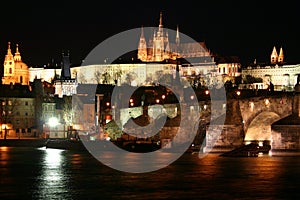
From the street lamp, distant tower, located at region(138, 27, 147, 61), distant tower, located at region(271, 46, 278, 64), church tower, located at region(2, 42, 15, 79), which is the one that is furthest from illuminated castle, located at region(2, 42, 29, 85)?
the street lamp

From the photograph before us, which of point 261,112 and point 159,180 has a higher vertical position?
point 261,112

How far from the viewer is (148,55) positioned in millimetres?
191750

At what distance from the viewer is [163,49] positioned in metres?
193

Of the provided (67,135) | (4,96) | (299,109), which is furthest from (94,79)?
(299,109)

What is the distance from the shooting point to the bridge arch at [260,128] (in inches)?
2136

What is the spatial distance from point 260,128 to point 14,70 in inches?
4153

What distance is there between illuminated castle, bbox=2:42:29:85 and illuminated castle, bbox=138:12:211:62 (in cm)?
3716

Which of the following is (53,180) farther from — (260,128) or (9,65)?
(9,65)

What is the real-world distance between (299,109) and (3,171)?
2048 cm

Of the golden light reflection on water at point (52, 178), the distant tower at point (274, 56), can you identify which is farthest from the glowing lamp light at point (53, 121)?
the distant tower at point (274, 56)

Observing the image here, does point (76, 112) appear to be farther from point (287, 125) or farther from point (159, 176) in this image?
point (159, 176)

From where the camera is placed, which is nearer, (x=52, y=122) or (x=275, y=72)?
(x=52, y=122)

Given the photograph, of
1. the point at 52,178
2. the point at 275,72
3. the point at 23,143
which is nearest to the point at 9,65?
the point at 275,72

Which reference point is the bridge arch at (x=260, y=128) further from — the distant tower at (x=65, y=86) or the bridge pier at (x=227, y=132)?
the distant tower at (x=65, y=86)
